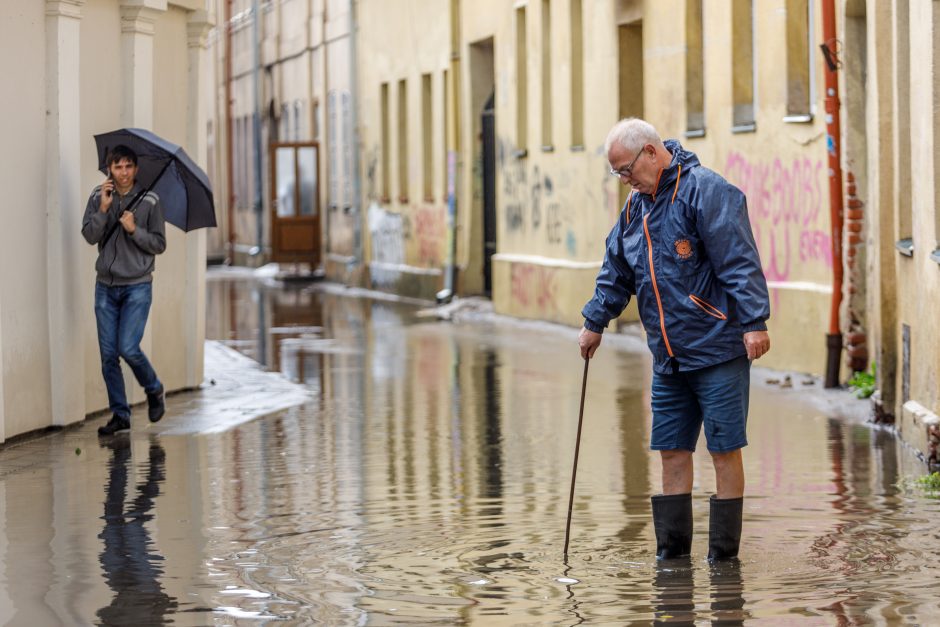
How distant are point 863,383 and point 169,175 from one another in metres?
5.42

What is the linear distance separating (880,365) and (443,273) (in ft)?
58.5

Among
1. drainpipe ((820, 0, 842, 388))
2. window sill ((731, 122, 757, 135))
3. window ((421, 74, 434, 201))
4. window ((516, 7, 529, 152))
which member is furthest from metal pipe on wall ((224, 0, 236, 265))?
drainpipe ((820, 0, 842, 388))

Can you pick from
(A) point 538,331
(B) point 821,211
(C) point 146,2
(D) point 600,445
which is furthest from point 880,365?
(A) point 538,331

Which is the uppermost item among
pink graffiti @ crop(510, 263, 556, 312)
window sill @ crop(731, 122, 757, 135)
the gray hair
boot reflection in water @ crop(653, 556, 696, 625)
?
window sill @ crop(731, 122, 757, 135)

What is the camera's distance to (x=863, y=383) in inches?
589

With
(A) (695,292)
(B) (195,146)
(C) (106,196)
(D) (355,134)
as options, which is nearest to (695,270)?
(A) (695,292)

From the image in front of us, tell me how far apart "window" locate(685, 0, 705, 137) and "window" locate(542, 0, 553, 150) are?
5147mm

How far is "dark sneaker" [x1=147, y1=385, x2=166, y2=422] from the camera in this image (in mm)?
13297

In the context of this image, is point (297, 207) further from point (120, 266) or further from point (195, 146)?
point (120, 266)

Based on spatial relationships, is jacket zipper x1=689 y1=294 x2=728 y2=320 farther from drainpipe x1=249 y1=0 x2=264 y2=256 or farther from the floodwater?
drainpipe x1=249 y1=0 x2=264 y2=256

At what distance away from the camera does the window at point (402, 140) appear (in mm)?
34625

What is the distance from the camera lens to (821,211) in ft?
54.9

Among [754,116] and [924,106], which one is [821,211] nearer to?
[754,116]

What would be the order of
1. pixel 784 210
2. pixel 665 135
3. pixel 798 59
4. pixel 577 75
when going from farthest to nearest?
pixel 577 75
pixel 665 135
pixel 784 210
pixel 798 59
